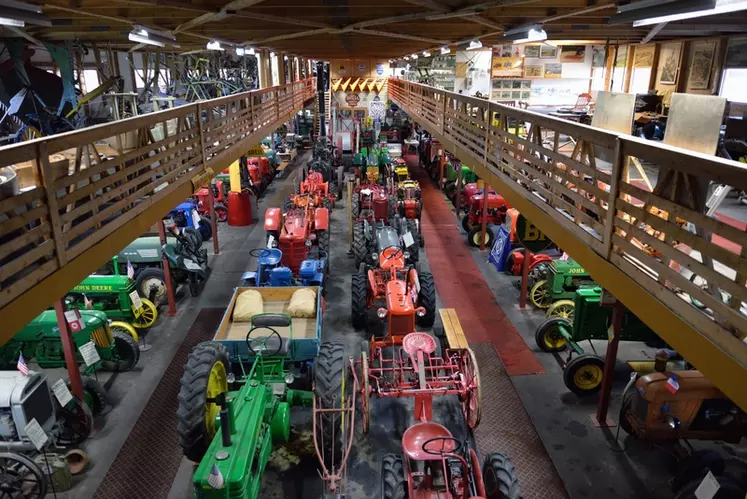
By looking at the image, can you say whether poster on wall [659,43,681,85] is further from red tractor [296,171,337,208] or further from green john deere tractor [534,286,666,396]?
green john deere tractor [534,286,666,396]

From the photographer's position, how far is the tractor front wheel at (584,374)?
763 cm

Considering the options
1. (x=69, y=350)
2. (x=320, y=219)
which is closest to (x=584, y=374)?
(x=320, y=219)

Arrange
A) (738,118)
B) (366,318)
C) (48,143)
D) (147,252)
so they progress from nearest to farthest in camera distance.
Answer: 1. (48,143)
2. (366,318)
3. (147,252)
4. (738,118)

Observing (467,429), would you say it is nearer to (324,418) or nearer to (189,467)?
(324,418)

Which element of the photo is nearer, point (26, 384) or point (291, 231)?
point (26, 384)

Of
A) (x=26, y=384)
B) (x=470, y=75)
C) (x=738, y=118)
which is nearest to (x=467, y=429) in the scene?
(x=26, y=384)

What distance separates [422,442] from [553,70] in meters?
22.4

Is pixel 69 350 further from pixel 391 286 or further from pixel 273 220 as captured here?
pixel 273 220

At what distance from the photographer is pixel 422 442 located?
5.44 metres

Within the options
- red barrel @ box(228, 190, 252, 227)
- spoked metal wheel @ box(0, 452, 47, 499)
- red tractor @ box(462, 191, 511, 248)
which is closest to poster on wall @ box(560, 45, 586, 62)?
red tractor @ box(462, 191, 511, 248)

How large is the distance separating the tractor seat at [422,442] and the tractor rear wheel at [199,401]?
212 centimetres

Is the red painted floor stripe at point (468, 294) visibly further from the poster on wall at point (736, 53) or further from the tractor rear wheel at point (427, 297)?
the poster on wall at point (736, 53)

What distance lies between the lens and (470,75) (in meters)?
26.7

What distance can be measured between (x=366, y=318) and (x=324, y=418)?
372 centimetres
